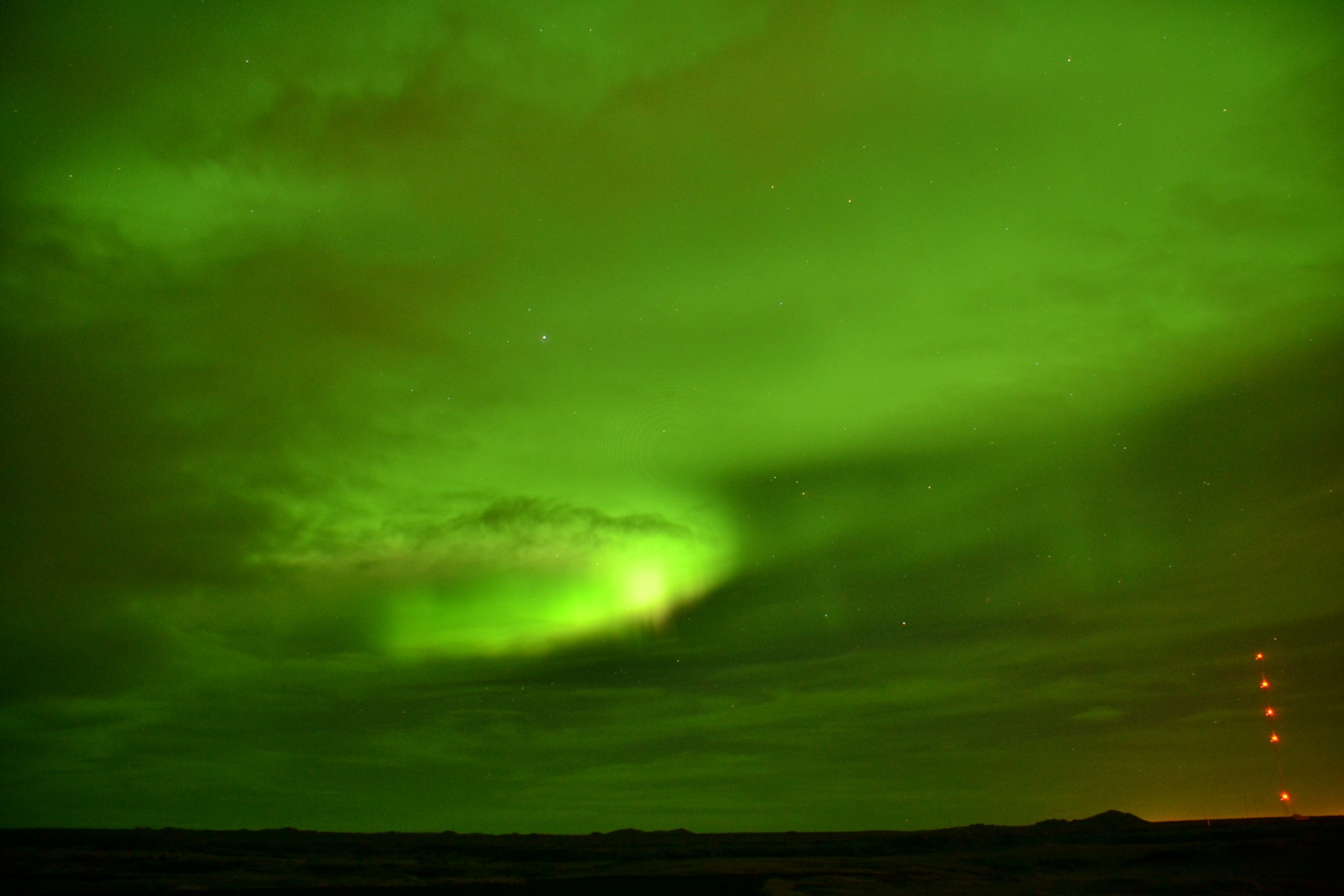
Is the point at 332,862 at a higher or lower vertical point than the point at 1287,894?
lower

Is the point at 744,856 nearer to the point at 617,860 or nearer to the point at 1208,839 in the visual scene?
the point at 617,860

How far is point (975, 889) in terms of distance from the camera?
37969 mm

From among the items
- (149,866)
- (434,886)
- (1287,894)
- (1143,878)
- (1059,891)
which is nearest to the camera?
(1287,894)


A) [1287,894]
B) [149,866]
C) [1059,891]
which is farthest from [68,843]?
[1287,894]

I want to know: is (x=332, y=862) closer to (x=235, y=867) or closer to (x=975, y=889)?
(x=235, y=867)

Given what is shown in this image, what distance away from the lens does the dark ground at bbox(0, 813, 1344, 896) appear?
1559 inches

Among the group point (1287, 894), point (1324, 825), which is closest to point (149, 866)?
point (1287, 894)

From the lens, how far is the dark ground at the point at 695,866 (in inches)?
1559

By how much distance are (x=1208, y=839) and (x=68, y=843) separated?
95.6m

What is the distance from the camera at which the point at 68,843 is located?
76688mm

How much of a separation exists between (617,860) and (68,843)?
1916 inches

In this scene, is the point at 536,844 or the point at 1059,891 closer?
the point at 1059,891

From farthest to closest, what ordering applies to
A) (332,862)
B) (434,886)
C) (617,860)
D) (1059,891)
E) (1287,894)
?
(617,860) < (332,862) < (434,886) < (1059,891) < (1287,894)

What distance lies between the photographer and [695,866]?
62.8 m
